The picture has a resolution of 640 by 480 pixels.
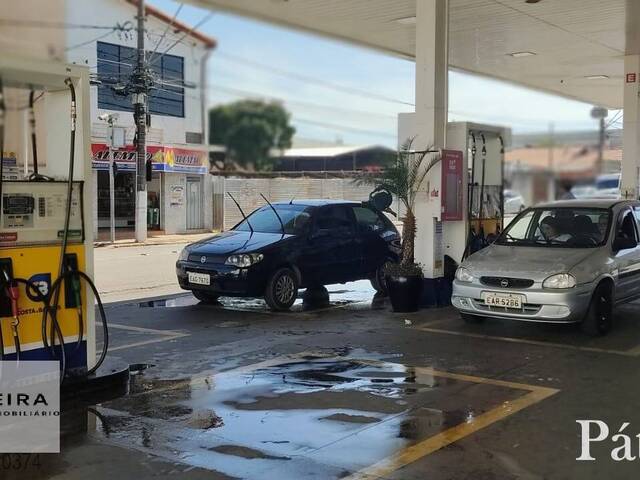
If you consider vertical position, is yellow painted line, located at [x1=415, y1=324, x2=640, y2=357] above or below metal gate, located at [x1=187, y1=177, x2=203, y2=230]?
below

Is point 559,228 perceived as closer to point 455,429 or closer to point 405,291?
point 405,291

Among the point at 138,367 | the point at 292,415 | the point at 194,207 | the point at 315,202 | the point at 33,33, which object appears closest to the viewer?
the point at 33,33

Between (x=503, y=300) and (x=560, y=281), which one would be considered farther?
(x=503, y=300)

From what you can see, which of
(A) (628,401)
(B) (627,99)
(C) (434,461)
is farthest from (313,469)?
(B) (627,99)

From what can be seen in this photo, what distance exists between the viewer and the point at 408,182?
31.2ft

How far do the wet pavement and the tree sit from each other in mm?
2307

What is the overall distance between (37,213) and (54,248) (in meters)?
0.31

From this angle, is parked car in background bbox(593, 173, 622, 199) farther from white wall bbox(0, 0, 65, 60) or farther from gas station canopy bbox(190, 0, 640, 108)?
white wall bbox(0, 0, 65, 60)

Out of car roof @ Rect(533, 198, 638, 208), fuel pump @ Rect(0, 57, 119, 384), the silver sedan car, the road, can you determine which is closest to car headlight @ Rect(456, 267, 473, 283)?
the silver sedan car

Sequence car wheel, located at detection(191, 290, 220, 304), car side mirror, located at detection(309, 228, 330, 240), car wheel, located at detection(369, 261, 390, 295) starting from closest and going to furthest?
car side mirror, located at detection(309, 228, 330, 240) → car wheel, located at detection(191, 290, 220, 304) → car wheel, located at detection(369, 261, 390, 295)

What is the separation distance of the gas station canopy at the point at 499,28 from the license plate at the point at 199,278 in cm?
347

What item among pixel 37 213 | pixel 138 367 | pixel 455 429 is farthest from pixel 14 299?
pixel 455 429

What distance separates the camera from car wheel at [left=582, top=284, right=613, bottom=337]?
7.67 metres

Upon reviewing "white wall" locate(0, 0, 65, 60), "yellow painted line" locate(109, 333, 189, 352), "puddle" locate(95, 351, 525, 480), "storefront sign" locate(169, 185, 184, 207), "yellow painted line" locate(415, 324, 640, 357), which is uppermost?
"white wall" locate(0, 0, 65, 60)
